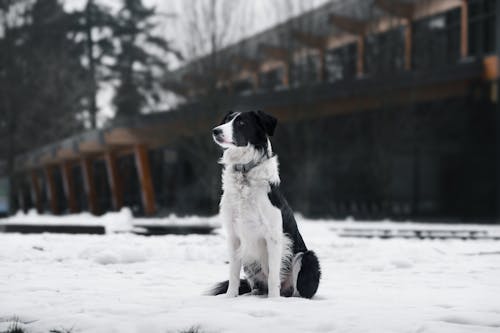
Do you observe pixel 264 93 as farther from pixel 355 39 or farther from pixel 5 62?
pixel 5 62

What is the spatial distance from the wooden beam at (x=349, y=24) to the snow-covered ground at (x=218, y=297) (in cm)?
1466

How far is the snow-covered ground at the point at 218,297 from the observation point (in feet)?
13.0

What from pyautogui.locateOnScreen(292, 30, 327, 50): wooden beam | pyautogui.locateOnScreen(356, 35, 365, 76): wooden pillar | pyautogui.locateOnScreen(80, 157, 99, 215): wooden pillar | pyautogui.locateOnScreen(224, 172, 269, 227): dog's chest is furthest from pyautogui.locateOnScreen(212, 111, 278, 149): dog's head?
pyautogui.locateOnScreen(80, 157, 99, 215): wooden pillar

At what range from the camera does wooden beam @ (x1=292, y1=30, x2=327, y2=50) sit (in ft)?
72.8

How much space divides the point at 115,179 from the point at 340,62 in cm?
1217

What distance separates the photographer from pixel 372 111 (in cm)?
2134

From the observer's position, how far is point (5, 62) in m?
27.4

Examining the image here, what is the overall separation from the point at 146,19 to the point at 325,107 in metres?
27.7

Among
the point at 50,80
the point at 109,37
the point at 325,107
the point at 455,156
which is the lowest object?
the point at 455,156

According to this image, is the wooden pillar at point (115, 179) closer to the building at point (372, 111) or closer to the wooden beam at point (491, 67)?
the building at point (372, 111)

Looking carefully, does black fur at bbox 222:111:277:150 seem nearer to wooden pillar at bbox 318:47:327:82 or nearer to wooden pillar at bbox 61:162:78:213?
wooden pillar at bbox 318:47:327:82

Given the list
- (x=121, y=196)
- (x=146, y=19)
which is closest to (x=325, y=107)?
(x=121, y=196)

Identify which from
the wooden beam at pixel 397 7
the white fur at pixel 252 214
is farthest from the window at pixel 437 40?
the white fur at pixel 252 214

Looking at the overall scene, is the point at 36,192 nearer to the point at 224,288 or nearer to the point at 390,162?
the point at 390,162
